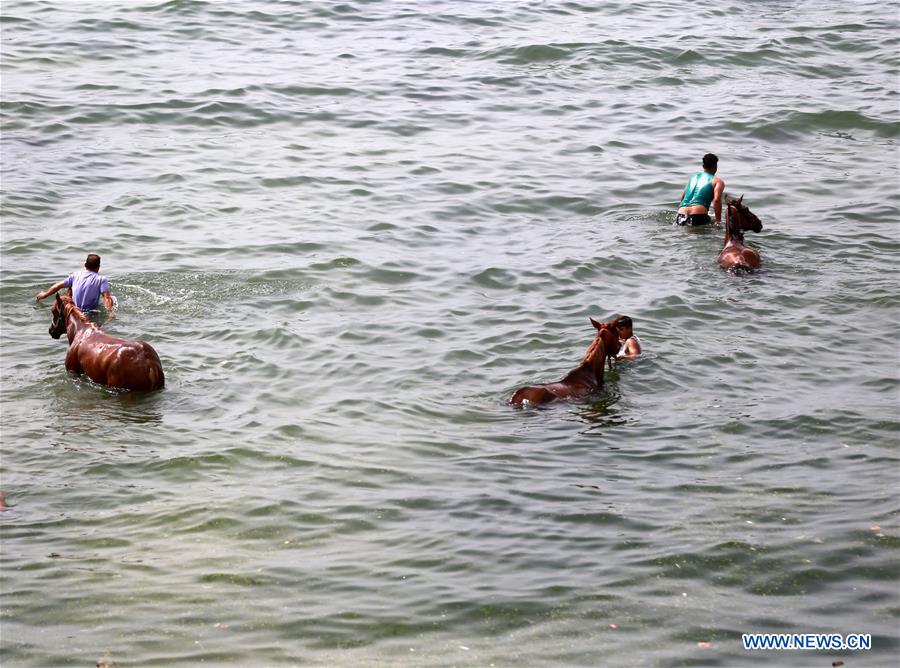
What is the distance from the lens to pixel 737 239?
18.5 metres

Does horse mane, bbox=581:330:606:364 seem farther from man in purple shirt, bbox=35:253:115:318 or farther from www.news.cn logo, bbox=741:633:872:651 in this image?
man in purple shirt, bbox=35:253:115:318

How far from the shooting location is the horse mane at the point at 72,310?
46.5 feet

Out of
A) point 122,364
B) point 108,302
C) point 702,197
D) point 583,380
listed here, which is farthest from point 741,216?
point 122,364

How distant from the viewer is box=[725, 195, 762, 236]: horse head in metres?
18.3

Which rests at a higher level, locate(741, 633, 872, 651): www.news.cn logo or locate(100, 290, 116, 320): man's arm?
locate(100, 290, 116, 320): man's arm

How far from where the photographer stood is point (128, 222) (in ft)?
64.8

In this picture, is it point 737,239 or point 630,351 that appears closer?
point 630,351

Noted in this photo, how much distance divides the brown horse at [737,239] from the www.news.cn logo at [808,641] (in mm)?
9767

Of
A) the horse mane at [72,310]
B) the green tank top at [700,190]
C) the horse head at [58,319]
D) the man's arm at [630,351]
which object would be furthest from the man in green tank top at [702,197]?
the horse head at [58,319]

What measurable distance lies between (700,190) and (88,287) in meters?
10.3


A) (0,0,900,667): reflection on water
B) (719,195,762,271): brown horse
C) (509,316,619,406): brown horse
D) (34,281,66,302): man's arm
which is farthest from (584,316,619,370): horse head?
(34,281,66,302): man's arm

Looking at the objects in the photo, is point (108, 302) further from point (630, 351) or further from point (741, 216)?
point (741, 216)

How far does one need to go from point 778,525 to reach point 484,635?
3.26 metres

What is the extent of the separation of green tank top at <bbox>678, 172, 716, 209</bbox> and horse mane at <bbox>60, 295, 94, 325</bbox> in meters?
10.6
